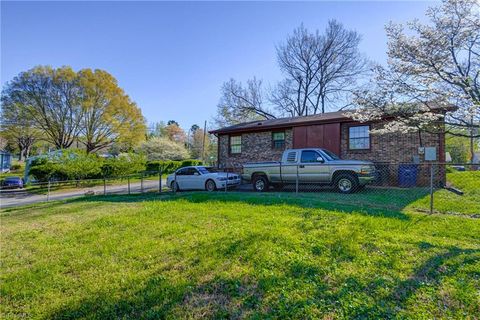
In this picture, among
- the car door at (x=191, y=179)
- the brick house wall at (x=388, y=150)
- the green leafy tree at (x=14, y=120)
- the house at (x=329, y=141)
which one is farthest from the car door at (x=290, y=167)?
the green leafy tree at (x=14, y=120)

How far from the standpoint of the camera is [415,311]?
272 cm

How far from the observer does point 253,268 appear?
12.3ft

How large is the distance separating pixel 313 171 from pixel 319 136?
395 cm

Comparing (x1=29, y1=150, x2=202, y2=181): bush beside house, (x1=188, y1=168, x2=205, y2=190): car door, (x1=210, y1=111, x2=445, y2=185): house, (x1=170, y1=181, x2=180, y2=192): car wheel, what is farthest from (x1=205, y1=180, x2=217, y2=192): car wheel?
(x1=29, y1=150, x2=202, y2=181): bush beside house

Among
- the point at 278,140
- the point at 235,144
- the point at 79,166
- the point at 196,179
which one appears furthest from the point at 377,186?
the point at 79,166

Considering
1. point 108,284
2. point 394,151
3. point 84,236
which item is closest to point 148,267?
point 108,284

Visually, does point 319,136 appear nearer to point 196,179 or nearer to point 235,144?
point 235,144

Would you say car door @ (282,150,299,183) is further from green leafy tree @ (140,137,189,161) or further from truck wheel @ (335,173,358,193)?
green leafy tree @ (140,137,189,161)

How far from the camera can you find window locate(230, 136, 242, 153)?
16.3 m

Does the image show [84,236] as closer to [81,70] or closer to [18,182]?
[18,182]

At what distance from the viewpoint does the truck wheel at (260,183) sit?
11.5 m

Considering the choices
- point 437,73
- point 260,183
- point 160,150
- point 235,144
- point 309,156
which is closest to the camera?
point 437,73

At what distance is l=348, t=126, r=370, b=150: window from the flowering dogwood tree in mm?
3427

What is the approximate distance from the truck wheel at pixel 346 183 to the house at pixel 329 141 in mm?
1094
